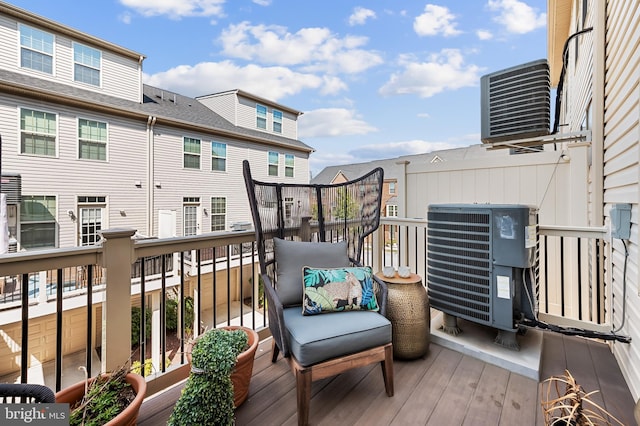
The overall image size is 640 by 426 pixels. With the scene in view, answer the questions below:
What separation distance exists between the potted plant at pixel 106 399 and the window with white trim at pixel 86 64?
27.1 feet

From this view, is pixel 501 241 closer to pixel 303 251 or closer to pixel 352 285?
pixel 352 285

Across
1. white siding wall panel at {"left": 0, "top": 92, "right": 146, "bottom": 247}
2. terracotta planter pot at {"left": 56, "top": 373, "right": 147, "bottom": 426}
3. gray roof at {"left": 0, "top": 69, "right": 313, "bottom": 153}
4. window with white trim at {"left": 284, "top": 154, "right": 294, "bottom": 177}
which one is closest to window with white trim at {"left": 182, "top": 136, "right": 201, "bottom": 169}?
gray roof at {"left": 0, "top": 69, "right": 313, "bottom": 153}

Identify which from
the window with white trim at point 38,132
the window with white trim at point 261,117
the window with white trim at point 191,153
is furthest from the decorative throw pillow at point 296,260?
the window with white trim at point 261,117

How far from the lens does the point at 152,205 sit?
25.9ft

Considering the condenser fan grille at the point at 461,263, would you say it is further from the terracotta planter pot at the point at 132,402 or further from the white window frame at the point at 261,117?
the white window frame at the point at 261,117

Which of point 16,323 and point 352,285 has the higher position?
point 352,285

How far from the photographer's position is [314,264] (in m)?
2.13

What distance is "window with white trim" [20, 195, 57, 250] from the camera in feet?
19.6

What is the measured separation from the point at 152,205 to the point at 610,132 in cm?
889

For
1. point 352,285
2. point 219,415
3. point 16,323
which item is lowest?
point 16,323

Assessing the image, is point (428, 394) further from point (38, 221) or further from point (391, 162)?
point (391, 162)

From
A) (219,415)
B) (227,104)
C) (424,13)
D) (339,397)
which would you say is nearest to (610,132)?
(339,397)

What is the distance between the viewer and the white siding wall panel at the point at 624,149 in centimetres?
164

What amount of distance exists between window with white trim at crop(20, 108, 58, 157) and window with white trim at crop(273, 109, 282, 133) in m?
6.61
